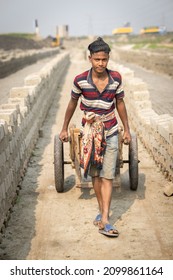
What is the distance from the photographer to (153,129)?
7.38 metres

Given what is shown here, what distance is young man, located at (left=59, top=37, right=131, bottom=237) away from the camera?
454 centimetres

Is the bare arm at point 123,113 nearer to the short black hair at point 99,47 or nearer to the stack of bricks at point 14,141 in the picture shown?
the short black hair at point 99,47

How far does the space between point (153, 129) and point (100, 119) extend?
2.93 metres

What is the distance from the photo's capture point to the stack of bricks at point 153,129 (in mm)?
6366

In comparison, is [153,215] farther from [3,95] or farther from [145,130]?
[3,95]

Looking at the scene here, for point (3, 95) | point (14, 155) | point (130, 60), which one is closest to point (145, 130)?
point (14, 155)

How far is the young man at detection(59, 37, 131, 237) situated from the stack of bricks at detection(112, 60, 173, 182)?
162 centimetres

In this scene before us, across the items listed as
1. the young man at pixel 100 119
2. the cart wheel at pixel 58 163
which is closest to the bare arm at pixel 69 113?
the young man at pixel 100 119

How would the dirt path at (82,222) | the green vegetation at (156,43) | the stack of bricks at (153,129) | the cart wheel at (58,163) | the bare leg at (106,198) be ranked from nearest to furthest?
the dirt path at (82,222)
the bare leg at (106,198)
the cart wheel at (58,163)
the stack of bricks at (153,129)
the green vegetation at (156,43)

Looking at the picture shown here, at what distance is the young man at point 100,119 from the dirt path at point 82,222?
0.32 metres

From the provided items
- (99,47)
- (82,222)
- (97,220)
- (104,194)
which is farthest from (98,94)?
(82,222)

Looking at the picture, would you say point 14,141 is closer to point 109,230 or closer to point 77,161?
point 77,161
